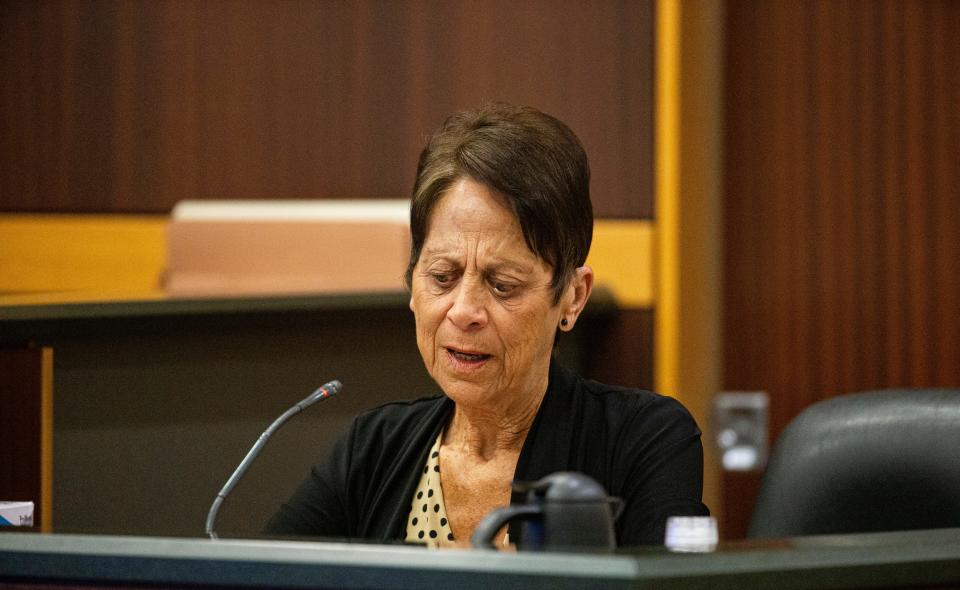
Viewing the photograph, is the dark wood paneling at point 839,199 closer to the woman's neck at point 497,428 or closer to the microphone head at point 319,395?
the woman's neck at point 497,428

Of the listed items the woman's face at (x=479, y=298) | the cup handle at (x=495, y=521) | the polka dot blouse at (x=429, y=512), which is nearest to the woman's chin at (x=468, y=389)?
the woman's face at (x=479, y=298)

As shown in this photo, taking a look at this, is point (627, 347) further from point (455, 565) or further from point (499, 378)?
point (455, 565)

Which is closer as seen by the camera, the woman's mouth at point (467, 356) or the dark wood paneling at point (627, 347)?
the woman's mouth at point (467, 356)

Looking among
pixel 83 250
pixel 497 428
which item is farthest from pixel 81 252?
pixel 497 428

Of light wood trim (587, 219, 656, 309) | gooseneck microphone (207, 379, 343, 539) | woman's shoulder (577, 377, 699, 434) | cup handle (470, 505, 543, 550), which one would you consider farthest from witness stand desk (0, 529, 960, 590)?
light wood trim (587, 219, 656, 309)

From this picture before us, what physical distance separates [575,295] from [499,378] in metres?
0.18

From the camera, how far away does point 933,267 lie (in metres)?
3.71

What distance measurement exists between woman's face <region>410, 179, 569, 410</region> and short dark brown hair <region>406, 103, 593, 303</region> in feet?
0.06

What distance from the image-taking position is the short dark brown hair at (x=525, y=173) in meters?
1.69

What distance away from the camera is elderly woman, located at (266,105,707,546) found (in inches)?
66.8

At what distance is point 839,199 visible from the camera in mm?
3742

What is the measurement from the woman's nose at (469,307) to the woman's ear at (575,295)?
0.13 m

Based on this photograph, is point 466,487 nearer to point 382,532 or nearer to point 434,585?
point 382,532

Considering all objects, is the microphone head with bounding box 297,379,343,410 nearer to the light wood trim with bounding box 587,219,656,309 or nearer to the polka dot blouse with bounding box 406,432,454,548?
the polka dot blouse with bounding box 406,432,454,548
